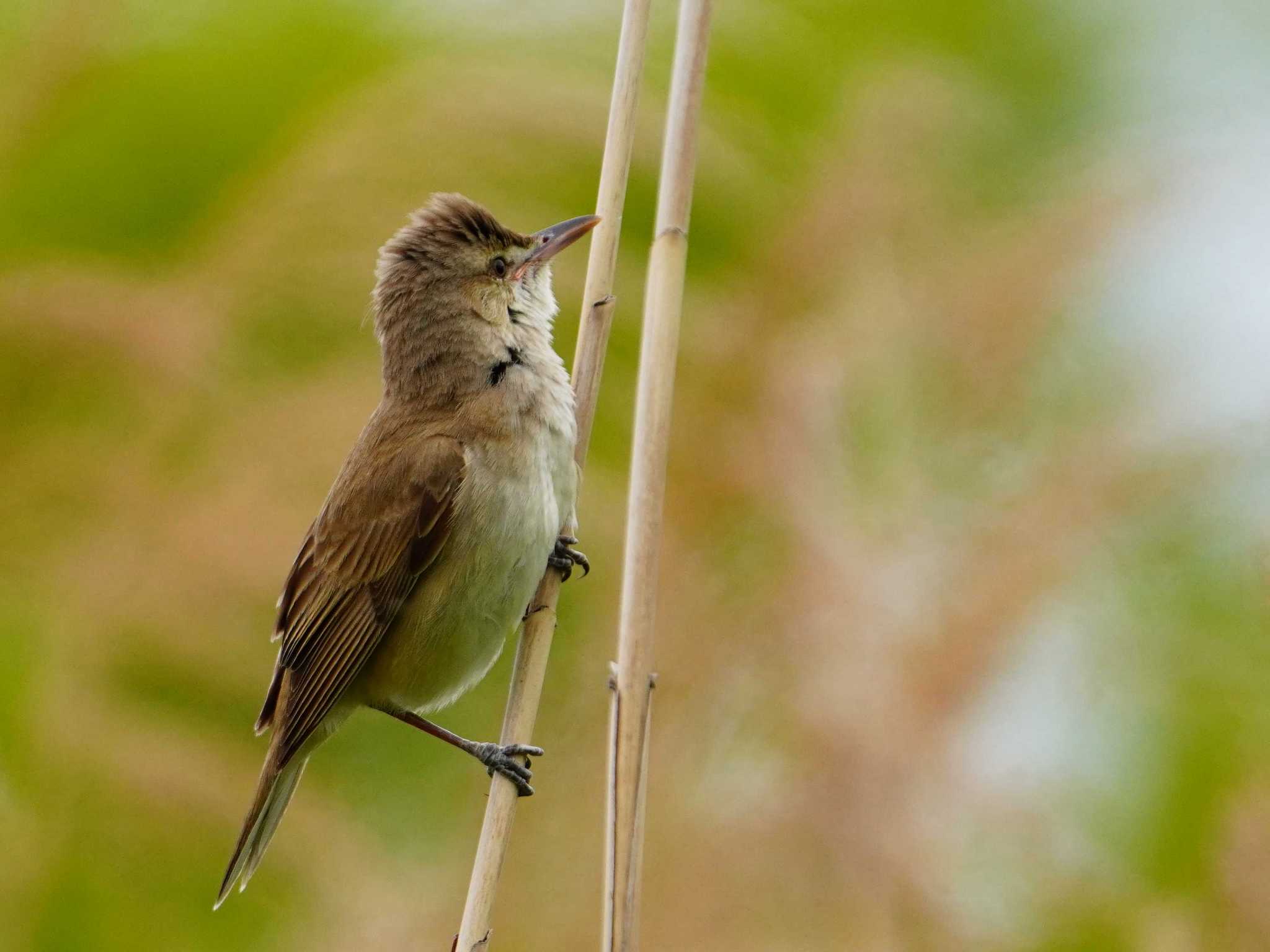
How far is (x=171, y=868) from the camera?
13.4ft

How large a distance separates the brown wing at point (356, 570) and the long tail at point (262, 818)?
68mm

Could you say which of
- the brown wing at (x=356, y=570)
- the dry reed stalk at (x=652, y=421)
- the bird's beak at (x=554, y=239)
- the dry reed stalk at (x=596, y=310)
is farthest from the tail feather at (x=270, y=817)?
the bird's beak at (x=554, y=239)

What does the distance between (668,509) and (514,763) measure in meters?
1.52

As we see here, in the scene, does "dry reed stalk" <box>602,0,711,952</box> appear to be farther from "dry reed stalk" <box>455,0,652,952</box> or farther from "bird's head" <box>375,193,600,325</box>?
"bird's head" <box>375,193,600,325</box>

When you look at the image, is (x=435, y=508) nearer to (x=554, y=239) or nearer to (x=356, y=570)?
(x=356, y=570)

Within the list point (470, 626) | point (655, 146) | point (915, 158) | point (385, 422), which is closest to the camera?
point (470, 626)

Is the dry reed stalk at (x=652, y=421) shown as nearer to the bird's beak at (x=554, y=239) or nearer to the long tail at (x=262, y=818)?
the bird's beak at (x=554, y=239)

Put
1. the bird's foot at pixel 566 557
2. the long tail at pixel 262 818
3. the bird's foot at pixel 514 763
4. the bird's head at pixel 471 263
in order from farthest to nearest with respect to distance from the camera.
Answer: the bird's head at pixel 471 263, the bird's foot at pixel 566 557, the long tail at pixel 262 818, the bird's foot at pixel 514 763

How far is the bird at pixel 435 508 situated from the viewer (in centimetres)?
305

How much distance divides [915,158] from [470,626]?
8.21 feet

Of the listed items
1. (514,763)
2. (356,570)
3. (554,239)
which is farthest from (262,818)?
(554,239)

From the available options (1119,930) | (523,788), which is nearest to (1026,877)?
(1119,930)

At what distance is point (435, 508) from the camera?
3.14 m

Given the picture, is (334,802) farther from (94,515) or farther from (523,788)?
(523,788)
